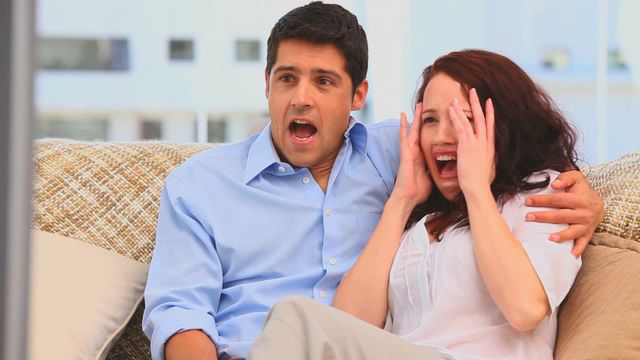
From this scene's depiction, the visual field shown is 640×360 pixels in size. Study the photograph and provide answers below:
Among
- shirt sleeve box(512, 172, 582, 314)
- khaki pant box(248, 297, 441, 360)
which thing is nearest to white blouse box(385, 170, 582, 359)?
shirt sleeve box(512, 172, 582, 314)

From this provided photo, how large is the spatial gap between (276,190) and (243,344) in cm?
32

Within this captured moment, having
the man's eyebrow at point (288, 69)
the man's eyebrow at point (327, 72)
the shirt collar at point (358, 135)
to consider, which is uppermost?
the man's eyebrow at point (288, 69)

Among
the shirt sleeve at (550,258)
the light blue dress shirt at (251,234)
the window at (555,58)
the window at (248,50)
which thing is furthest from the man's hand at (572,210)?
the window at (555,58)

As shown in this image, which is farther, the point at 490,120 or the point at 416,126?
the point at 416,126

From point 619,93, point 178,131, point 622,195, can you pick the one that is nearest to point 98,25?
point 178,131

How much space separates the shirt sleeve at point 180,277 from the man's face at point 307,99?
22 centimetres

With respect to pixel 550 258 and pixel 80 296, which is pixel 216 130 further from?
pixel 550 258

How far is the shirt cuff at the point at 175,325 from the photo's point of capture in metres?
1.47

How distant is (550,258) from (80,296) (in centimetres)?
88

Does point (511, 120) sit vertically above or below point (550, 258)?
above

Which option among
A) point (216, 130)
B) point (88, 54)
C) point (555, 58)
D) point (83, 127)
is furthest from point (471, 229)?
point (83, 127)

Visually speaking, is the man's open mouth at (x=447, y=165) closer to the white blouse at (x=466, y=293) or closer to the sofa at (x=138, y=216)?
the white blouse at (x=466, y=293)

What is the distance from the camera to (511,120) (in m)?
1.56

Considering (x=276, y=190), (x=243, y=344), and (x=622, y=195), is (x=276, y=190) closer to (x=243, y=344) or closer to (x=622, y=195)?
(x=243, y=344)
